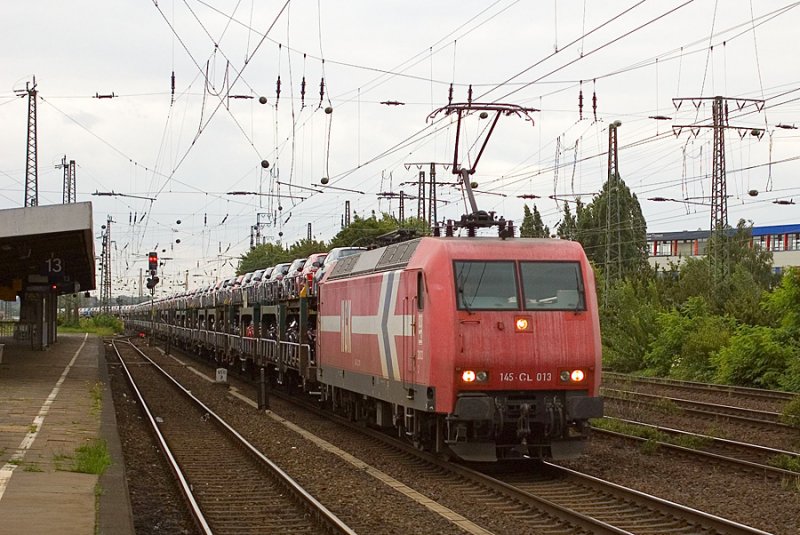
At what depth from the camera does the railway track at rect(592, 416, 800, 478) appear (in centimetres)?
1340

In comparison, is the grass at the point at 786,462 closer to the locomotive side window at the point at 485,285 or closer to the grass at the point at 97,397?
the locomotive side window at the point at 485,285

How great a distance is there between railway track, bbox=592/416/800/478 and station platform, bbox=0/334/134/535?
768 cm

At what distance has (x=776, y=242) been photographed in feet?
280

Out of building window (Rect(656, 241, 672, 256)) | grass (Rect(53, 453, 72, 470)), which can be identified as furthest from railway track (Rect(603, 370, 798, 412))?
building window (Rect(656, 241, 672, 256))

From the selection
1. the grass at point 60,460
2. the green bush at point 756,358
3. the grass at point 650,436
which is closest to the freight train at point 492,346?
the grass at point 650,436

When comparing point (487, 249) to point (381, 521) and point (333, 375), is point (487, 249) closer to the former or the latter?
point (381, 521)

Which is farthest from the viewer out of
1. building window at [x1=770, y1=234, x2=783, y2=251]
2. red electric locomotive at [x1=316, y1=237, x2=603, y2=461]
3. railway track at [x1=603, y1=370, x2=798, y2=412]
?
building window at [x1=770, y1=234, x2=783, y2=251]

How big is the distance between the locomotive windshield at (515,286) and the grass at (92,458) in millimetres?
4903

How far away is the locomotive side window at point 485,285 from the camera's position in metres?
13.1

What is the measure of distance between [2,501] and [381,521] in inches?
147

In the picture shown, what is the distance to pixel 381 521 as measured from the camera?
10.5 meters

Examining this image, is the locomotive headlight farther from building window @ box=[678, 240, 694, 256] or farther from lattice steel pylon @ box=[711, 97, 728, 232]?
building window @ box=[678, 240, 694, 256]

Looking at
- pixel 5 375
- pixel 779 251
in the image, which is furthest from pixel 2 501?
pixel 779 251

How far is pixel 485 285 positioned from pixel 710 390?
1479 cm
